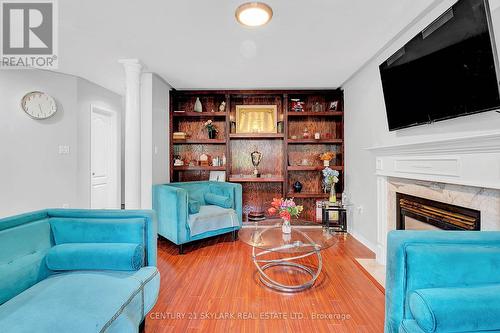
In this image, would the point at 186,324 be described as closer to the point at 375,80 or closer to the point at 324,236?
the point at 324,236

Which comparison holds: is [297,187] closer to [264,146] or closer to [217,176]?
[264,146]

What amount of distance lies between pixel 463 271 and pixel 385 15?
1.98m

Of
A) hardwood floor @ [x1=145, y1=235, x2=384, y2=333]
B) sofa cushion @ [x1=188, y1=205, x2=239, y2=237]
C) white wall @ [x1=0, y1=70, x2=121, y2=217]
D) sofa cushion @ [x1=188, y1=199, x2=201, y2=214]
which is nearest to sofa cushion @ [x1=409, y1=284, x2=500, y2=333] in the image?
hardwood floor @ [x1=145, y1=235, x2=384, y2=333]

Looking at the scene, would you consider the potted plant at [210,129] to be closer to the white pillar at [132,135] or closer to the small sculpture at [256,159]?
the small sculpture at [256,159]

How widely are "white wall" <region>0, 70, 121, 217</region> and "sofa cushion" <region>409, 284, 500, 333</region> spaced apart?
419cm

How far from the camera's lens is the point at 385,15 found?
196 centimetres

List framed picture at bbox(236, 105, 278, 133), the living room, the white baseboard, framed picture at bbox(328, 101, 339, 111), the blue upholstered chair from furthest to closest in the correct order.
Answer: framed picture at bbox(236, 105, 278, 133) → framed picture at bbox(328, 101, 339, 111) → the white baseboard → the blue upholstered chair → the living room

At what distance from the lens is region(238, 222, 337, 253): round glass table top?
1964 mm

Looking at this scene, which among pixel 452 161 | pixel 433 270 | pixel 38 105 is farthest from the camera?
pixel 38 105

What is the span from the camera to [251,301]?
72.4 inches

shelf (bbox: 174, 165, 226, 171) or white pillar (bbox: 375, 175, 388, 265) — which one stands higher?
shelf (bbox: 174, 165, 226, 171)

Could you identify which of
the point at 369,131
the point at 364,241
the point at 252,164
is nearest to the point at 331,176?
the point at 369,131

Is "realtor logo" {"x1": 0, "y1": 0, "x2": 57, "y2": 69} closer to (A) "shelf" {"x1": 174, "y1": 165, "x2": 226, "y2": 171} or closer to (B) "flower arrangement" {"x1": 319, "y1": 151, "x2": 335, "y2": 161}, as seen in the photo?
(A) "shelf" {"x1": 174, "y1": 165, "x2": 226, "y2": 171}

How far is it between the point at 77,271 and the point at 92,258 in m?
0.12
